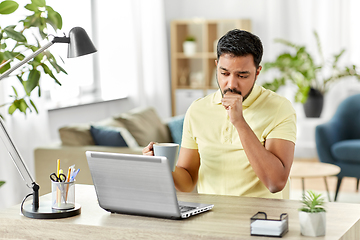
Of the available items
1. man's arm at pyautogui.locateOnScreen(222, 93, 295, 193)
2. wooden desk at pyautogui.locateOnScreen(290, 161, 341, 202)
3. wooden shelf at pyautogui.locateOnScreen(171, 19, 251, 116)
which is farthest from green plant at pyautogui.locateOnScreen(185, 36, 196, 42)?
man's arm at pyautogui.locateOnScreen(222, 93, 295, 193)

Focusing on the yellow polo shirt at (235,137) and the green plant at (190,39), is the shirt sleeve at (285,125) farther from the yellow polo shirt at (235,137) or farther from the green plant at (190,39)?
the green plant at (190,39)

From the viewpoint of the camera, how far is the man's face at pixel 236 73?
71.8 inches

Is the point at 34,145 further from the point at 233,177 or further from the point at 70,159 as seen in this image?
the point at 233,177

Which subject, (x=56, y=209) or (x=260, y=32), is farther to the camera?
(x=260, y=32)

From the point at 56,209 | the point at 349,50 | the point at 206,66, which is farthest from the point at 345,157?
the point at 56,209

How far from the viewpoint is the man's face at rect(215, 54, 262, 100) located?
1824 millimetres

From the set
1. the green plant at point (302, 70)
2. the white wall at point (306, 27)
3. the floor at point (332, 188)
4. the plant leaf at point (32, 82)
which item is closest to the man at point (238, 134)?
the plant leaf at point (32, 82)

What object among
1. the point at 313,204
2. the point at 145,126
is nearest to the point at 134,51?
the point at 145,126

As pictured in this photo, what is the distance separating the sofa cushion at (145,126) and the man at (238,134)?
7.57 feet

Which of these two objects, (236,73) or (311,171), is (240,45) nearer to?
(236,73)

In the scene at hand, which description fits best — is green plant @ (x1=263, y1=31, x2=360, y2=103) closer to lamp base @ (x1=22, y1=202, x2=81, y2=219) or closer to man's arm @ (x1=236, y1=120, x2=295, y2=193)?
man's arm @ (x1=236, y1=120, x2=295, y2=193)

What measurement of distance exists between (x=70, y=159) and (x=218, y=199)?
2129 mm

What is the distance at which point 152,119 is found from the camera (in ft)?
15.6

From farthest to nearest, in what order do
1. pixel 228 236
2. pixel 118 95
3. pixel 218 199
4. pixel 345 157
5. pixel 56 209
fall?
pixel 118 95
pixel 345 157
pixel 218 199
pixel 56 209
pixel 228 236
